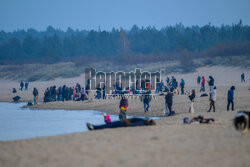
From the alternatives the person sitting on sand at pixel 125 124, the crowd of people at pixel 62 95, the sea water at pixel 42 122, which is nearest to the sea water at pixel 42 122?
the sea water at pixel 42 122

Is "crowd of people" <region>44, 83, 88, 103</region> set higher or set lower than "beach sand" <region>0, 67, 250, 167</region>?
higher

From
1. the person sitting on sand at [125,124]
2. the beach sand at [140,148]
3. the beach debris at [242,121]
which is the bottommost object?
the beach sand at [140,148]

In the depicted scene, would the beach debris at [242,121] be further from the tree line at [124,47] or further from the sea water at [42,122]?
the tree line at [124,47]

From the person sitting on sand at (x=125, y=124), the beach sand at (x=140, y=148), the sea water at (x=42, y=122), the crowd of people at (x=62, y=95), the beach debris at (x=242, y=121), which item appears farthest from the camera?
the crowd of people at (x=62, y=95)

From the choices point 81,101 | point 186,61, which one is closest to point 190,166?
point 81,101

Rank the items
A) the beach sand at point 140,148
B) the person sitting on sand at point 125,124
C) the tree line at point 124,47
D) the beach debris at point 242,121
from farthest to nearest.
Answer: the tree line at point 124,47
the person sitting on sand at point 125,124
the beach debris at point 242,121
the beach sand at point 140,148

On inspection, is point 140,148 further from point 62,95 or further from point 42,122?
point 62,95

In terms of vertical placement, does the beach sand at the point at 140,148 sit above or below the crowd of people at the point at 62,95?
below

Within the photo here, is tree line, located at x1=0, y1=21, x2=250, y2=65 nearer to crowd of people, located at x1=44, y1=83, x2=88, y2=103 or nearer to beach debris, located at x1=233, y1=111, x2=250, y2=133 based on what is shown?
crowd of people, located at x1=44, y1=83, x2=88, y2=103

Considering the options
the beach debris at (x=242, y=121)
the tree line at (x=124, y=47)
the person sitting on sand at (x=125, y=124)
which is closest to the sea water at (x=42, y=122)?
the person sitting on sand at (x=125, y=124)

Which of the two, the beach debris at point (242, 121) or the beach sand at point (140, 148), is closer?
the beach sand at point (140, 148)

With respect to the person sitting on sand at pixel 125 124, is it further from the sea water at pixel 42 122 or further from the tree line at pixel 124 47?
the tree line at pixel 124 47

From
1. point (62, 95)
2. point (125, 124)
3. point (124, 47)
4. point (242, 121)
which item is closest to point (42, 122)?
point (125, 124)

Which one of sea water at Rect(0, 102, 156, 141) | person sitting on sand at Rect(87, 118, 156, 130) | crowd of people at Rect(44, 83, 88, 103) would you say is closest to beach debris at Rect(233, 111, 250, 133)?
person sitting on sand at Rect(87, 118, 156, 130)
